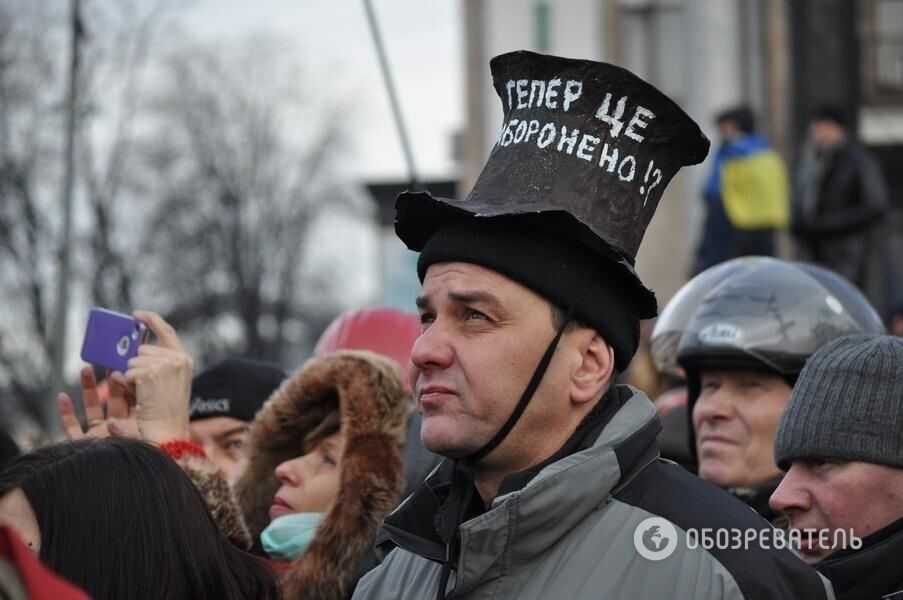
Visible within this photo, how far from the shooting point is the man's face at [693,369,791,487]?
14.5ft

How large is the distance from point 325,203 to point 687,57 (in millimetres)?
17904

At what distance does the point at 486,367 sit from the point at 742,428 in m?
1.54

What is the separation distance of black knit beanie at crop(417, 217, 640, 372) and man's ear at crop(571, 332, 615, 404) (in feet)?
0.08

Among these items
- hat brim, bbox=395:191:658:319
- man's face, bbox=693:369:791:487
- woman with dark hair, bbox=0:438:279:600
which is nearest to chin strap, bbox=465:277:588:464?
hat brim, bbox=395:191:658:319

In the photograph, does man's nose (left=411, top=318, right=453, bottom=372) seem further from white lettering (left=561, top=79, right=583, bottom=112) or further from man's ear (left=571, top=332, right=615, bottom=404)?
white lettering (left=561, top=79, right=583, bottom=112)

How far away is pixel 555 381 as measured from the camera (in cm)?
314

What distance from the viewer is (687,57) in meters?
19.7

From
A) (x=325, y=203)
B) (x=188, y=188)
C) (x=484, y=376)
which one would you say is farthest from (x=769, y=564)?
(x=325, y=203)

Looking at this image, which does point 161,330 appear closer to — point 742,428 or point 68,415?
point 68,415

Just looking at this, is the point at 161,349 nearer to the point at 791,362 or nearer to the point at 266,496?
the point at 266,496

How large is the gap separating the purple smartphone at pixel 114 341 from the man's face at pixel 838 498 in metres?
1.92

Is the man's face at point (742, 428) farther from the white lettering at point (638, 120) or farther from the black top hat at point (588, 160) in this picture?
the white lettering at point (638, 120)
